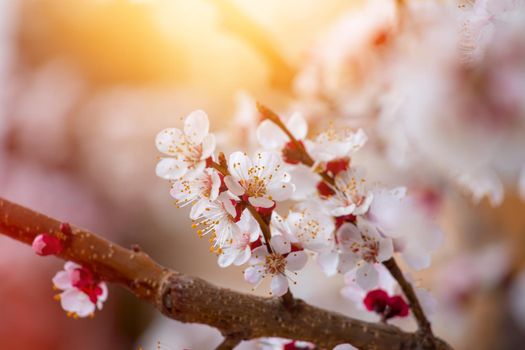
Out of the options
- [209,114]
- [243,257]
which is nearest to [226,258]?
[243,257]

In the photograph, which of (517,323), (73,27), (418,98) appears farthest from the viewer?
(73,27)

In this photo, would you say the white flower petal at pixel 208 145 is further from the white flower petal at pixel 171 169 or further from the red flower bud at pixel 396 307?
the red flower bud at pixel 396 307

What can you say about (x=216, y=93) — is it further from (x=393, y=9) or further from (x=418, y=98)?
(x=418, y=98)

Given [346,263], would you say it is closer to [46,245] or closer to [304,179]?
[304,179]

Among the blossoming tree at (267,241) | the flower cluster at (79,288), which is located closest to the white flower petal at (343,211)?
the blossoming tree at (267,241)

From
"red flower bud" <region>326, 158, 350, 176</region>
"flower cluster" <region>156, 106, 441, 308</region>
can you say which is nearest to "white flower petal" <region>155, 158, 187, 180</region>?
"flower cluster" <region>156, 106, 441, 308</region>

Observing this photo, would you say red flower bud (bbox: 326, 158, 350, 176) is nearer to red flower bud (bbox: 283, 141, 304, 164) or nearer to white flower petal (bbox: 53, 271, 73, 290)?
red flower bud (bbox: 283, 141, 304, 164)

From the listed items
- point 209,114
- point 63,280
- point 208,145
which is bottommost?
point 209,114

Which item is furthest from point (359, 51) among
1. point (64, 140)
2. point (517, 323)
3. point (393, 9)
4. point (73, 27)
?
point (73, 27)
